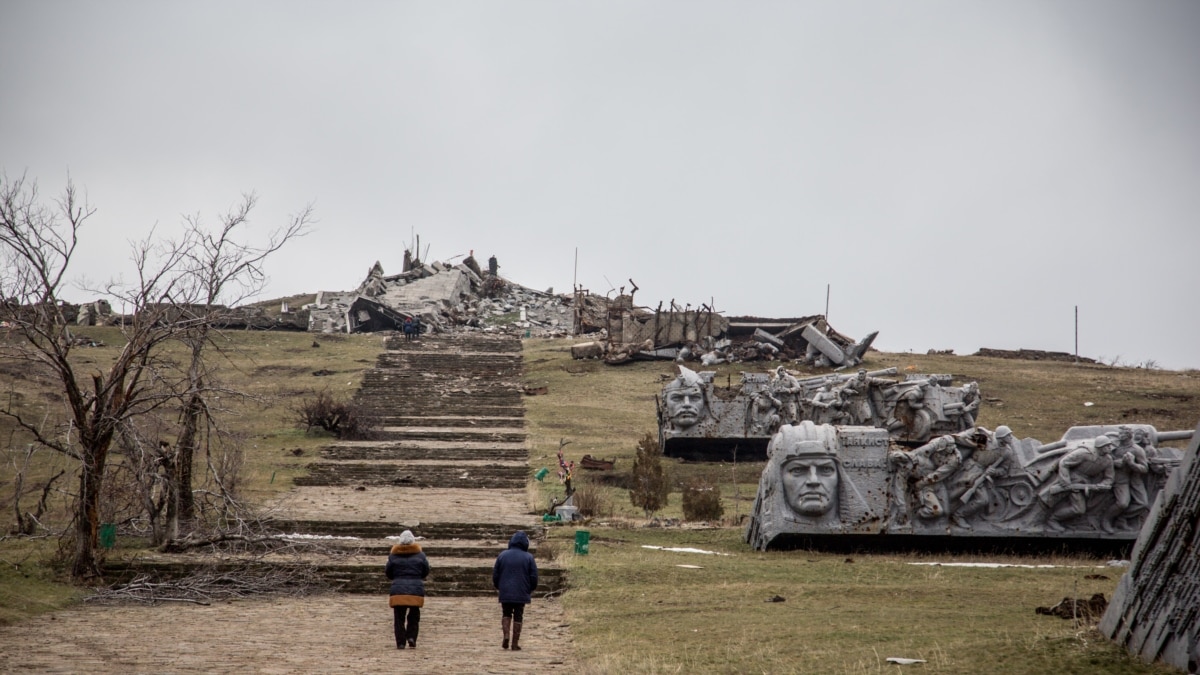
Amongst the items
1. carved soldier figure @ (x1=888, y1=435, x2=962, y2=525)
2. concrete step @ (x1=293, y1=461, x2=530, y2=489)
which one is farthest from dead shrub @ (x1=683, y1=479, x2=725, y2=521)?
concrete step @ (x1=293, y1=461, x2=530, y2=489)

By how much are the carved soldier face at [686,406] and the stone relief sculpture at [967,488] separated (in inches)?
402

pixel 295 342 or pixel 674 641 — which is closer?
pixel 674 641

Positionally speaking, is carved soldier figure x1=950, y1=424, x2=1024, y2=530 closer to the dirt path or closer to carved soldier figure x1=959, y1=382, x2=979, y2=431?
the dirt path

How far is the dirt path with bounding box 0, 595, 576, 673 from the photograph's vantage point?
9625 mm

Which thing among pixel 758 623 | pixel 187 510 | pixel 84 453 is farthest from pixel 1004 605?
pixel 187 510

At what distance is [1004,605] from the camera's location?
10.5 meters

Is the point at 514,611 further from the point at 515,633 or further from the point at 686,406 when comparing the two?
the point at 686,406

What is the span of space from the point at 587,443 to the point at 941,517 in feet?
42.9

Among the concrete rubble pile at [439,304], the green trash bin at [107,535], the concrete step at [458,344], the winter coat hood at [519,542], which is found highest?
the concrete rubble pile at [439,304]

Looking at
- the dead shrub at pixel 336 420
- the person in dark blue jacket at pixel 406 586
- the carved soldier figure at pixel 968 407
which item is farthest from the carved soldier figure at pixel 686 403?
the person in dark blue jacket at pixel 406 586

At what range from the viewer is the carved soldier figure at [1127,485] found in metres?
15.1

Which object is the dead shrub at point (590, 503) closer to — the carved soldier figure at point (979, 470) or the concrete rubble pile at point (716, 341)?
the carved soldier figure at point (979, 470)

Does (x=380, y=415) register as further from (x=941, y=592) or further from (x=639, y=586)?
(x=941, y=592)

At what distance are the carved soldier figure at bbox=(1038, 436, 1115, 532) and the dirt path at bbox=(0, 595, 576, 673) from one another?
21.6ft
